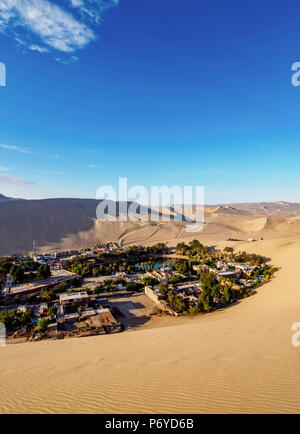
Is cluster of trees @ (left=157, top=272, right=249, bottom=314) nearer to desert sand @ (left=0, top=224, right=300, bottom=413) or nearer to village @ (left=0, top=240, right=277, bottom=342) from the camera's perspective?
village @ (left=0, top=240, right=277, bottom=342)

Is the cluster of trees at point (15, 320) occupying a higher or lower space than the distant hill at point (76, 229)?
lower

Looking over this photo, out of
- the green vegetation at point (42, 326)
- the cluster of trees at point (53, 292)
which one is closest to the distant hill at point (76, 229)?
the cluster of trees at point (53, 292)

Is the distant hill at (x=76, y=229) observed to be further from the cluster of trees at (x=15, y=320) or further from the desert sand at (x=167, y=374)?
the desert sand at (x=167, y=374)

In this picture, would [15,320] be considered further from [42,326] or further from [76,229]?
[76,229]

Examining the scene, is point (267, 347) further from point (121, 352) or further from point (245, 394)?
point (121, 352)

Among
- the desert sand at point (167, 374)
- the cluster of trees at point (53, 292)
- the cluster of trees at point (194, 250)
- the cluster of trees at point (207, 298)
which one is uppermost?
the desert sand at point (167, 374)

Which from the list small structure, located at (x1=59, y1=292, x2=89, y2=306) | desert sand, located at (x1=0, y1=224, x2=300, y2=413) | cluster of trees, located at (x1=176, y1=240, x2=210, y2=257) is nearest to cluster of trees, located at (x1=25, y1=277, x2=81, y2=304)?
small structure, located at (x1=59, y1=292, x2=89, y2=306)
